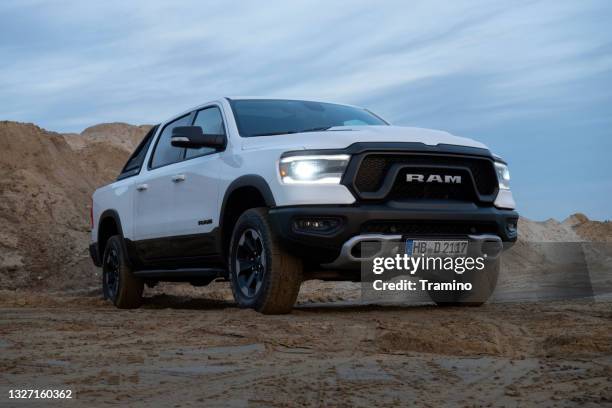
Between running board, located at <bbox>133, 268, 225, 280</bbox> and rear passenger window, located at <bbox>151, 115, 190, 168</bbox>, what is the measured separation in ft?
3.44

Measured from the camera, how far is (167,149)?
9.23 metres

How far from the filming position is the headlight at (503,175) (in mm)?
7611

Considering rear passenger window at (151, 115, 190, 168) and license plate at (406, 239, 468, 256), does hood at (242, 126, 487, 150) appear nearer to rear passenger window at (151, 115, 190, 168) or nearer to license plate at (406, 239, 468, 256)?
license plate at (406, 239, 468, 256)

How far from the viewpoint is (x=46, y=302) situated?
11078 millimetres

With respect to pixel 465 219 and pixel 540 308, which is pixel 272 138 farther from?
pixel 540 308

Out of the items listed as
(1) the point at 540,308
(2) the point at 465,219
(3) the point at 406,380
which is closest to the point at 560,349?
(3) the point at 406,380

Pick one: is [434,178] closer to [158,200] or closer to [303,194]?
[303,194]

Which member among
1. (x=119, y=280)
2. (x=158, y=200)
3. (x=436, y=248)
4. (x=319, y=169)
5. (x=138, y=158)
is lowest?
(x=119, y=280)

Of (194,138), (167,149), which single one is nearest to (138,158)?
(167,149)

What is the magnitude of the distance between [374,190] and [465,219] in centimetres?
76

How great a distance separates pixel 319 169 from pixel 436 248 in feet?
3.46

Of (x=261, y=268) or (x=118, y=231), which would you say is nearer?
(x=261, y=268)

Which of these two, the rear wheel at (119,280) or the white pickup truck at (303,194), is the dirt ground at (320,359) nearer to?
the white pickup truck at (303,194)

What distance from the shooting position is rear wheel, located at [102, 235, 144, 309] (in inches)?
383
